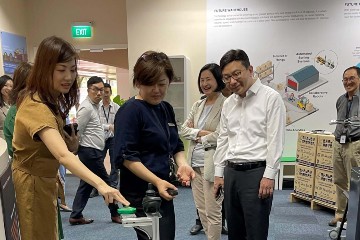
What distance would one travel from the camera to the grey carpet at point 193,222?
121 inches

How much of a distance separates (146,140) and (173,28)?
3770 millimetres

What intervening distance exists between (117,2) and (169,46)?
4.36ft

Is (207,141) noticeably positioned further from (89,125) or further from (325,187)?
(325,187)

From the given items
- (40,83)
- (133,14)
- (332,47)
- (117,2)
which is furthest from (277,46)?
(40,83)

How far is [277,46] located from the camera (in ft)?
15.1

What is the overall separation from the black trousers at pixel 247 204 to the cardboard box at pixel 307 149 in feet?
7.18

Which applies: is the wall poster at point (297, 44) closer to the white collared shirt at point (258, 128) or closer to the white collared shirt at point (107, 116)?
the white collared shirt at point (107, 116)

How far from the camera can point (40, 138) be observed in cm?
121

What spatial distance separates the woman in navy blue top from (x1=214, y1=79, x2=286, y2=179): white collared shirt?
1.78 ft

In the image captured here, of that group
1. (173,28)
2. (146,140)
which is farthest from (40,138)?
(173,28)

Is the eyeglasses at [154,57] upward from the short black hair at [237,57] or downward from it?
→ downward

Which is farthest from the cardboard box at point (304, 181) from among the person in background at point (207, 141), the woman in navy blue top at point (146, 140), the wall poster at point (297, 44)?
the woman in navy blue top at point (146, 140)

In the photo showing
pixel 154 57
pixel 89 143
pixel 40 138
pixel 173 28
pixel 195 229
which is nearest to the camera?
pixel 40 138

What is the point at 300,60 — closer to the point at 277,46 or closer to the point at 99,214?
the point at 277,46
